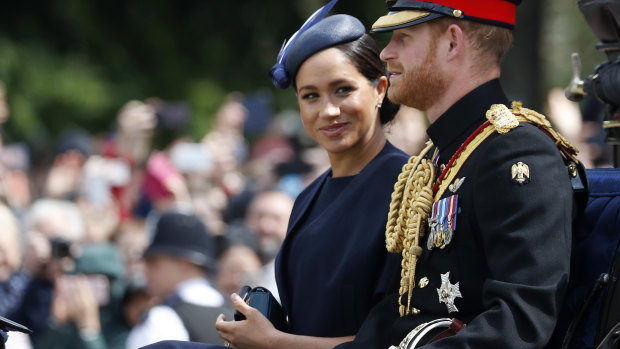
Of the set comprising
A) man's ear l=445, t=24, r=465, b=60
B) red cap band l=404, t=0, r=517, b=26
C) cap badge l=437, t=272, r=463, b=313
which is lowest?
cap badge l=437, t=272, r=463, b=313

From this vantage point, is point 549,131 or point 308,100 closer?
point 549,131

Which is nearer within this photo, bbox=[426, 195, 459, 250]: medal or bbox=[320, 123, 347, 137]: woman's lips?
bbox=[426, 195, 459, 250]: medal

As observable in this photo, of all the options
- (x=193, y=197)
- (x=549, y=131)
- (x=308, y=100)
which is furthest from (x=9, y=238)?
(x=549, y=131)

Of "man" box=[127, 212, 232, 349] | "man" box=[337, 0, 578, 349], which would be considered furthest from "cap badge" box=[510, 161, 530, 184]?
"man" box=[127, 212, 232, 349]

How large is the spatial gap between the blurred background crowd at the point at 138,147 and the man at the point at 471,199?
0.94m

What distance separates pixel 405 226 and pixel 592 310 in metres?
0.68

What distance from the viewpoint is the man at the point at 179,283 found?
5406 mm

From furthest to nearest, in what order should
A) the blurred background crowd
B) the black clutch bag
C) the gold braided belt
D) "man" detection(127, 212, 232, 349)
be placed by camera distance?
1. the blurred background crowd
2. "man" detection(127, 212, 232, 349)
3. the black clutch bag
4. the gold braided belt

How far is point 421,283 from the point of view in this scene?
3.32 metres

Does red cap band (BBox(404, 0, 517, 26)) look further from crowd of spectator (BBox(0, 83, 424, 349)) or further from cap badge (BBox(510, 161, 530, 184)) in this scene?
crowd of spectator (BBox(0, 83, 424, 349))

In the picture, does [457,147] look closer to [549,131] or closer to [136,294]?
[549,131]

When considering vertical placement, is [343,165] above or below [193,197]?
below

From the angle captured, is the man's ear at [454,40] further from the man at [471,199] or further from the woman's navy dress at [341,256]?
the woman's navy dress at [341,256]

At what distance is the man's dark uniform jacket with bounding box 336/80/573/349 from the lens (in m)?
2.97
